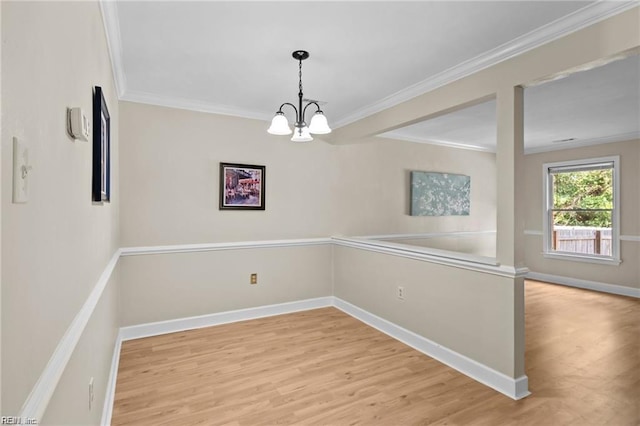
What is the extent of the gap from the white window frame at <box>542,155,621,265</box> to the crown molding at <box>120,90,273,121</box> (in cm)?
515

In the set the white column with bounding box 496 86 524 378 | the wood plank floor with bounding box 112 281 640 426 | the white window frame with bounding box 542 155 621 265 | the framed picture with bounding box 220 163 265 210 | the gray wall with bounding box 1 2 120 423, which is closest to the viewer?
the gray wall with bounding box 1 2 120 423

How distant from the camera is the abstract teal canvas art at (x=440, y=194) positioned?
205 inches

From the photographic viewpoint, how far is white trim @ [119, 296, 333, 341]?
3.37m

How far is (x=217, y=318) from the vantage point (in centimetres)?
374

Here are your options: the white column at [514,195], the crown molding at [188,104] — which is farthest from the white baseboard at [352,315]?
the crown molding at [188,104]

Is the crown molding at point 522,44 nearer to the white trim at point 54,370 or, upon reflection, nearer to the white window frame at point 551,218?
the white trim at point 54,370

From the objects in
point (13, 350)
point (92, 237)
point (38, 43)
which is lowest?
point (13, 350)

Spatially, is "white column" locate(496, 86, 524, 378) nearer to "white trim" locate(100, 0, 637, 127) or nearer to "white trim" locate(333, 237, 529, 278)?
"white trim" locate(333, 237, 529, 278)

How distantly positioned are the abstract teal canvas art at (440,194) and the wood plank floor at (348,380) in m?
2.17

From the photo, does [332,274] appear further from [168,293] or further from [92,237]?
[92,237]

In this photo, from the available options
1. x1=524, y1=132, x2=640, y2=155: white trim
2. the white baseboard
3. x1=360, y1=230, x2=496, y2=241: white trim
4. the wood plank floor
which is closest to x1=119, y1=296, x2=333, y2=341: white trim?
the white baseboard

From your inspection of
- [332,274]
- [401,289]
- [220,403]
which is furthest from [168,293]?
[401,289]

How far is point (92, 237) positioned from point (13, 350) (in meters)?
1.07

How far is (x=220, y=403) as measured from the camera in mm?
2258
